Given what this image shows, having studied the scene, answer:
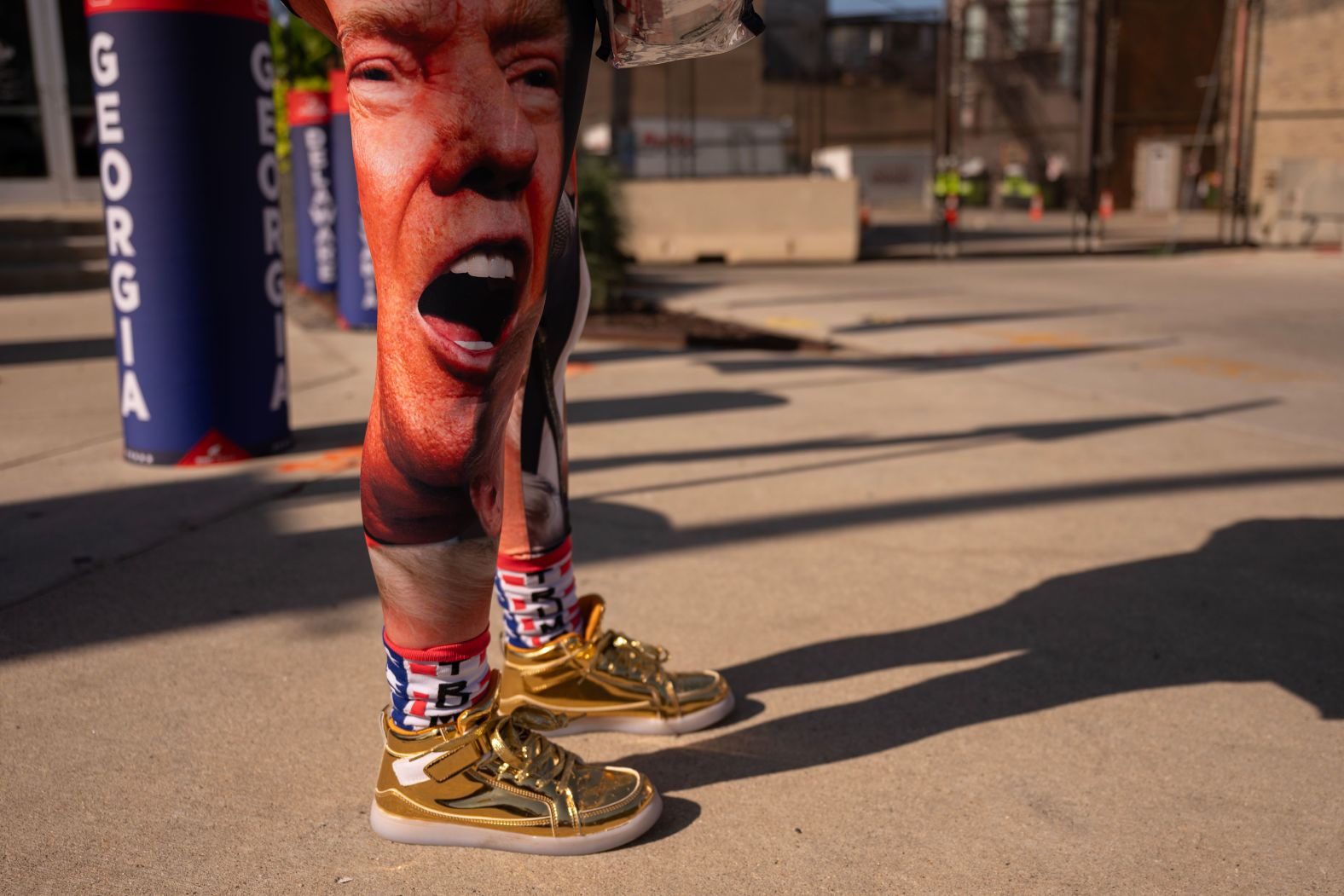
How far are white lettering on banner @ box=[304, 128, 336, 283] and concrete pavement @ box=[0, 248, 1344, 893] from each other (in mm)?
4067

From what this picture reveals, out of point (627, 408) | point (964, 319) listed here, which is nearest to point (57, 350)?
point (627, 408)

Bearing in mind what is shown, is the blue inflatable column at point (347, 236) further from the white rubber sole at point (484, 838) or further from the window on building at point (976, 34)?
the window on building at point (976, 34)

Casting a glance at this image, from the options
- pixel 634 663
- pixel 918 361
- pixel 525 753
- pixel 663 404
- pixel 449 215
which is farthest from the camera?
pixel 918 361

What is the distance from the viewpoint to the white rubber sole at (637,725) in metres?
2.04

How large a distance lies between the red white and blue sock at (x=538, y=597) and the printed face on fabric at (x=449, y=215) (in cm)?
38

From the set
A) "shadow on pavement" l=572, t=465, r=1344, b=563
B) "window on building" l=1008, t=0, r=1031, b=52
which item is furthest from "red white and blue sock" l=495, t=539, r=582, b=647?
"window on building" l=1008, t=0, r=1031, b=52

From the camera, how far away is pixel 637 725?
2.05m

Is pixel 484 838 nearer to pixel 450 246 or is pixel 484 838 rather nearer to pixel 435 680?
pixel 435 680

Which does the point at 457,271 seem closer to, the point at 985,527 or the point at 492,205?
the point at 492,205

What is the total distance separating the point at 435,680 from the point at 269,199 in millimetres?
3013

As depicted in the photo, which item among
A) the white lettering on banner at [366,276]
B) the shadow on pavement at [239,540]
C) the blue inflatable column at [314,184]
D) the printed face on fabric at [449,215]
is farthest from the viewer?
the blue inflatable column at [314,184]

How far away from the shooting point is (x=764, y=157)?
84.9ft

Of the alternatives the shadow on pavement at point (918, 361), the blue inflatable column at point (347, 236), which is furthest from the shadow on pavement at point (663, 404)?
the blue inflatable column at point (347, 236)

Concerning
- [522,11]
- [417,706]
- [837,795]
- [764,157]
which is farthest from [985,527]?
[764,157]
